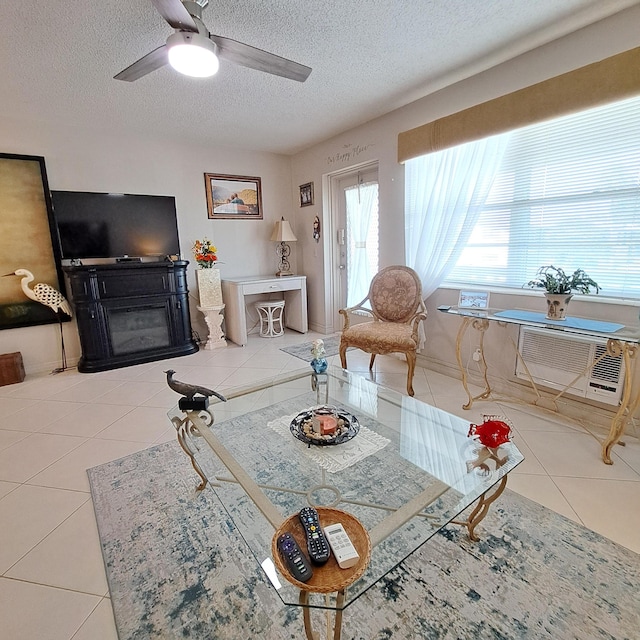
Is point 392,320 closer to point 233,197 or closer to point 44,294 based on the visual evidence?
point 233,197

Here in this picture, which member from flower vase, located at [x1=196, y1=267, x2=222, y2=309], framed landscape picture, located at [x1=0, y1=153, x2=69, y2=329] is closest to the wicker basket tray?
flower vase, located at [x1=196, y1=267, x2=222, y2=309]

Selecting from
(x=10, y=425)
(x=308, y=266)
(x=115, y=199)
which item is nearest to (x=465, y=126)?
(x=308, y=266)

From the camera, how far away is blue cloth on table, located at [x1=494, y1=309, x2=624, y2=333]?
74.4 inches

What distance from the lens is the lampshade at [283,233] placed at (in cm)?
442

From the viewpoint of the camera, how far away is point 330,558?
0.81m

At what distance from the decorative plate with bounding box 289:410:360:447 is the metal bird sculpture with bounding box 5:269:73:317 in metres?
3.08

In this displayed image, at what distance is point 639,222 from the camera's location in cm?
194

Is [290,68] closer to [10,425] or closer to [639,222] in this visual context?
[639,222]

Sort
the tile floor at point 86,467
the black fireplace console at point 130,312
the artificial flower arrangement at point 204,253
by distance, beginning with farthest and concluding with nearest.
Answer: the artificial flower arrangement at point 204,253 → the black fireplace console at point 130,312 → the tile floor at point 86,467

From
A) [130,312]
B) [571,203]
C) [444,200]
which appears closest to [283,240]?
[130,312]

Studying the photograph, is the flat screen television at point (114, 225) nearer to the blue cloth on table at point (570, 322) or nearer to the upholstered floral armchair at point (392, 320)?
the upholstered floral armchair at point (392, 320)

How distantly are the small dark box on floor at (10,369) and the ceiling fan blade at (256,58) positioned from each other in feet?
10.3

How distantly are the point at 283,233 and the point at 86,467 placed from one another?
3317mm

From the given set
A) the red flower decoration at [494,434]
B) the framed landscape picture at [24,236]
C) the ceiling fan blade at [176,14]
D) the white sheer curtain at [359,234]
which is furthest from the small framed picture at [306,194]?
the red flower decoration at [494,434]
